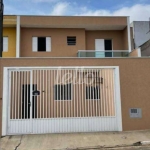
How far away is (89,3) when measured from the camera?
37.5 feet

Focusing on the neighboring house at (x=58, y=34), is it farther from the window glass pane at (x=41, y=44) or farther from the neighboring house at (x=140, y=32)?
the neighboring house at (x=140, y=32)

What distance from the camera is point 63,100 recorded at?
878 centimetres

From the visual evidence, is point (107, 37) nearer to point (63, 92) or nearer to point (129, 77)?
point (129, 77)

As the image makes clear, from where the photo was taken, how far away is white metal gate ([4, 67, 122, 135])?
Answer: 27.7ft

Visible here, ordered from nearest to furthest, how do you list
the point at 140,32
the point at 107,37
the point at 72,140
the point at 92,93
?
the point at 72,140, the point at 92,93, the point at 107,37, the point at 140,32

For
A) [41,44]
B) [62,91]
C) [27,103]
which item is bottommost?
[27,103]

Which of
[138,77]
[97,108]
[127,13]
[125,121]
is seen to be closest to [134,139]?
[125,121]

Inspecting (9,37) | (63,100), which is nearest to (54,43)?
(9,37)

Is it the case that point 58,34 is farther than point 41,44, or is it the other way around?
point 58,34

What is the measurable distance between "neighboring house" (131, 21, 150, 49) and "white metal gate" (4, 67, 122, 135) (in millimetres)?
11381

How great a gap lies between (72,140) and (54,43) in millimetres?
11432

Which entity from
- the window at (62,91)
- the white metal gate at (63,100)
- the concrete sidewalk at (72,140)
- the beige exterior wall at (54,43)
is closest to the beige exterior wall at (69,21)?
the beige exterior wall at (54,43)

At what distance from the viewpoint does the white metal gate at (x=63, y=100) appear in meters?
8.44

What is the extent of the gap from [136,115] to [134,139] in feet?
4.97
